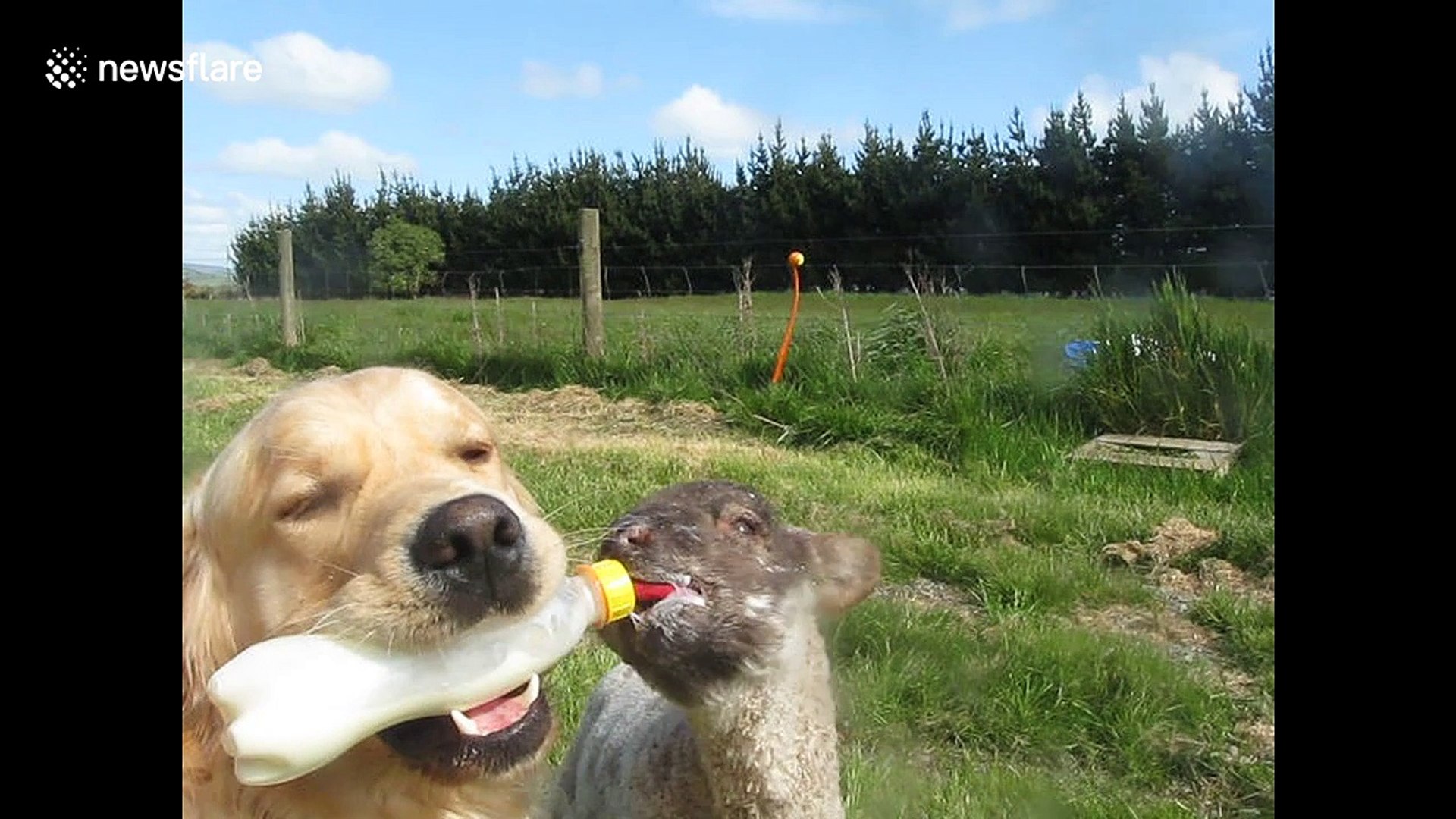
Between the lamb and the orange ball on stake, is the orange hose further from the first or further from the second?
the lamb

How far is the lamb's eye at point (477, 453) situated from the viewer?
5.33 feet

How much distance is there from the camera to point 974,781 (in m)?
2.27

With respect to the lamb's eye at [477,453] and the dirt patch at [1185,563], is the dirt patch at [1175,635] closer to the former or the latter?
the dirt patch at [1185,563]

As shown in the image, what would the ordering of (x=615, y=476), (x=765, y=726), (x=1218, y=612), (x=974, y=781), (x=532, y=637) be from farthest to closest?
(x=1218, y=612), (x=974, y=781), (x=615, y=476), (x=765, y=726), (x=532, y=637)

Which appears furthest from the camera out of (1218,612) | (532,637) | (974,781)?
(1218,612)

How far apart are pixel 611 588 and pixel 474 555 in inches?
11.9

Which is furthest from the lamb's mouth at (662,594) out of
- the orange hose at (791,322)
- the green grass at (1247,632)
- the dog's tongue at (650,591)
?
the green grass at (1247,632)

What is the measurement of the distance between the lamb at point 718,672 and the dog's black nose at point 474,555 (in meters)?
0.29

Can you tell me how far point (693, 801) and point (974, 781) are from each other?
59 cm

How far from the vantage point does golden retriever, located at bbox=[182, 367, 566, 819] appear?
1.44 m

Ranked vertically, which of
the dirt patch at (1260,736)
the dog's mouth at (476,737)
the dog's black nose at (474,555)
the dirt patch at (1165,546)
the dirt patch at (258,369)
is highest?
the dirt patch at (258,369)
